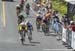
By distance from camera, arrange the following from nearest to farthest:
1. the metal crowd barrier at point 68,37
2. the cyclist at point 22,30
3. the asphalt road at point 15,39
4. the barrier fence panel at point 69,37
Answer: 1. the asphalt road at point 15,39
2. the metal crowd barrier at point 68,37
3. the barrier fence panel at point 69,37
4. the cyclist at point 22,30

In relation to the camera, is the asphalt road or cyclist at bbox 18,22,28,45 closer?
the asphalt road

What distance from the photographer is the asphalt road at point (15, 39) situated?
11609 mm

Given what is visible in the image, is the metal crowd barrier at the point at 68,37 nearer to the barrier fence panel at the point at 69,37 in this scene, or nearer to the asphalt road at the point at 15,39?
the barrier fence panel at the point at 69,37

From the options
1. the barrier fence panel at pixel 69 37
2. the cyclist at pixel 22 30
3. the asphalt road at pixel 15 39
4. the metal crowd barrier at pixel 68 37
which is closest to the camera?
the asphalt road at pixel 15 39

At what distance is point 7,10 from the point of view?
465 inches

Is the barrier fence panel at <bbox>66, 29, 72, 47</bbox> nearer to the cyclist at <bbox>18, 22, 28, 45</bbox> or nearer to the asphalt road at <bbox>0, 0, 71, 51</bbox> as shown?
the asphalt road at <bbox>0, 0, 71, 51</bbox>

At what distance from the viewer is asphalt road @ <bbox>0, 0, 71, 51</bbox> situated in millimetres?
11609

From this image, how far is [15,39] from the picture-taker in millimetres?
11672

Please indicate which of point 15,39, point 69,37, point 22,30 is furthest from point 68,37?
point 15,39

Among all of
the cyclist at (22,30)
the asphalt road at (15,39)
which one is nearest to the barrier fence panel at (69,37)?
the asphalt road at (15,39)

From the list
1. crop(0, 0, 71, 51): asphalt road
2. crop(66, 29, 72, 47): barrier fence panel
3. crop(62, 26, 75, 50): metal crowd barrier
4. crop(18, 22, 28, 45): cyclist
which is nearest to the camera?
crop(0, 0, 71, 51): asphalt road

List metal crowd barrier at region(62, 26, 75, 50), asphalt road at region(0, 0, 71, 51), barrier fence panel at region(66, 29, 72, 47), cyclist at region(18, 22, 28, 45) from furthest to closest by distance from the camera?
cyclist at region(18, 22, 28, 45) < barrier fence panel at region(66, 29, 72, 47) < metal crowd barrier at region(62, 26, 75, 50) < asphalt road at region(0, 0, 71, 51)

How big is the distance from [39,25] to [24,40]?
4733mm

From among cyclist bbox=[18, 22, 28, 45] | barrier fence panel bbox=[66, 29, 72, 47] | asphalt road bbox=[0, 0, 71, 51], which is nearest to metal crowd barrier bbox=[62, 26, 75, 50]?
barrier fence panel bbox=[66, 29, 72, 47]
